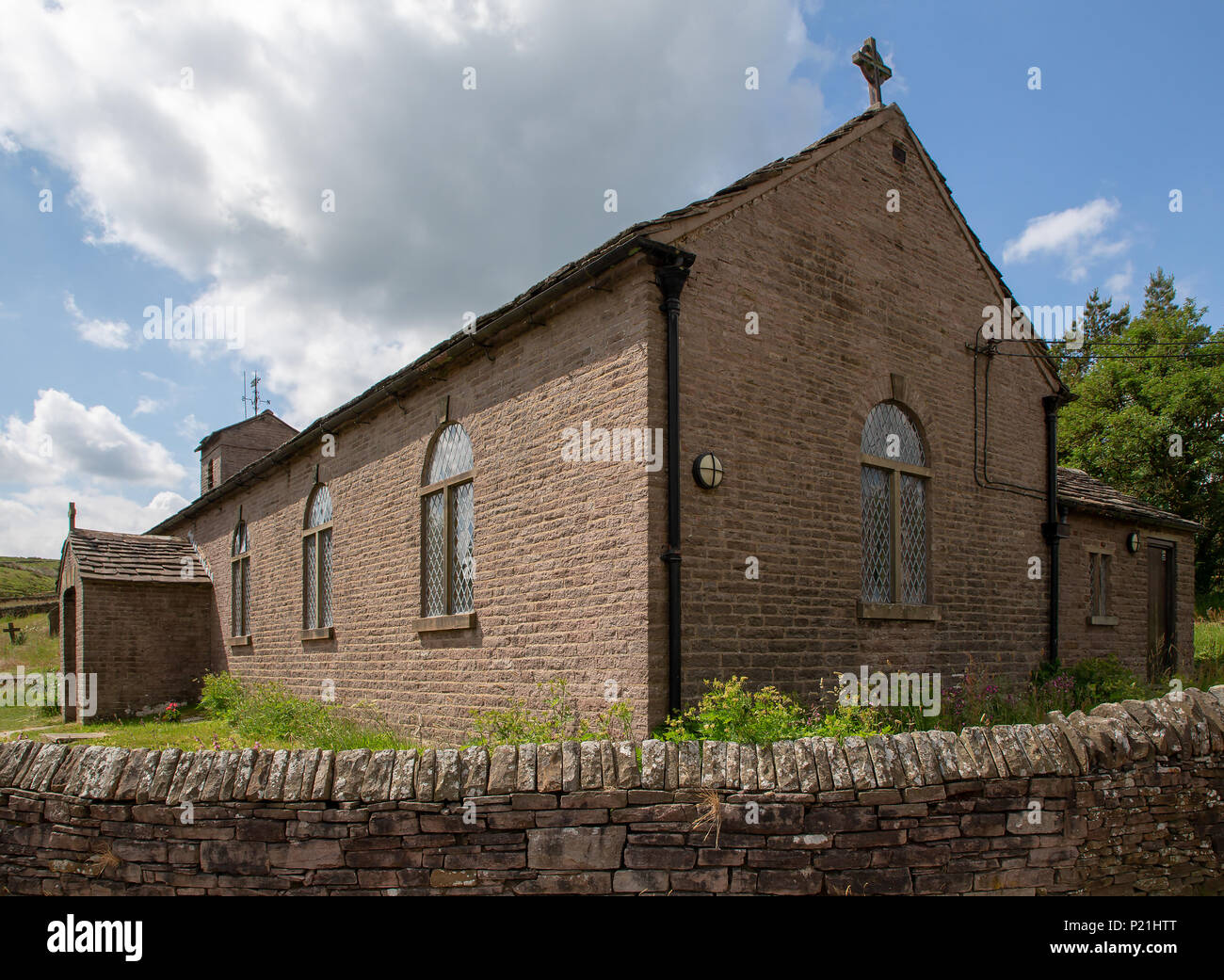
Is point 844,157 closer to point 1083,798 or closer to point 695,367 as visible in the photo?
point 695,367

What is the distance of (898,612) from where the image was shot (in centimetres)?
1016

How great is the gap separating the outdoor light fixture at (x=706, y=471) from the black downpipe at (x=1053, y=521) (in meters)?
6.90

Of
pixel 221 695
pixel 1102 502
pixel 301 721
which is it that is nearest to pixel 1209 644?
pixel 1102 502

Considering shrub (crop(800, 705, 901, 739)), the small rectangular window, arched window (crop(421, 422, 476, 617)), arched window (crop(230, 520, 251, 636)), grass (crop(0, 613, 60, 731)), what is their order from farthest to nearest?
1. arched window (crop(230, 520, 251, 636))
2. grass (crop(0, 613, 60, 731))
3. the small rectangular window
4. arched window (crop(421, 422, 476, 617))
5. shrub (crop(800, 705, 901, 739))

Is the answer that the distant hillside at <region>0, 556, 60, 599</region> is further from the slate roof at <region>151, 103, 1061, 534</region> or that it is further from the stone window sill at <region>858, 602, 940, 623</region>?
the stone window sill at <region>858, 602, 940, 623</region>

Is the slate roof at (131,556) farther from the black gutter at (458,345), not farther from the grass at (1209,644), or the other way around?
the grass at (1209,644)

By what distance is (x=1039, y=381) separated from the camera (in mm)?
13219

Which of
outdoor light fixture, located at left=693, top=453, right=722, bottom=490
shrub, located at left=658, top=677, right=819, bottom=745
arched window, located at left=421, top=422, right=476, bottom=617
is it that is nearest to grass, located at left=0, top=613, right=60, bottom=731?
arched window, located at left=421, top=422, right=476, bottom=617

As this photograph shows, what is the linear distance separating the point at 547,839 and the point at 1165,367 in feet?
112

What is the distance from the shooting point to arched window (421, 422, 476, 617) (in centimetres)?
1095

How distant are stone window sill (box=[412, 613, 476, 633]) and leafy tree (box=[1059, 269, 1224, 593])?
24.5 metres

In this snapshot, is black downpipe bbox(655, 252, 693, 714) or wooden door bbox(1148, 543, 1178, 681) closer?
black downpipe bbox(655, 252, 693, 714)

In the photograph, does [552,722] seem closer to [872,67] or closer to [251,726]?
[251,726]

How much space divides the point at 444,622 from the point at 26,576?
64069 millimetres
